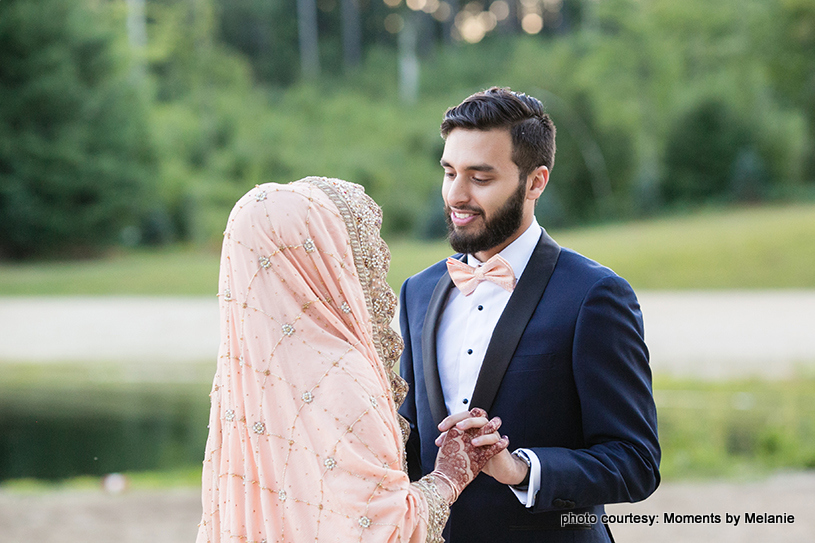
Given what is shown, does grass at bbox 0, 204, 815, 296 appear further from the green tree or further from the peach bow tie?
the peach bow tie

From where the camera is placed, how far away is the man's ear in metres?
2.33

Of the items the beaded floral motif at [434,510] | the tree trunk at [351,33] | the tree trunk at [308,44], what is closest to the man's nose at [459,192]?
the beaded floral motif at [434,510]

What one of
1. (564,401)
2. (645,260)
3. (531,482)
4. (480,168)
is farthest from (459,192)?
(645,260)

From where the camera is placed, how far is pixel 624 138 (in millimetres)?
29203

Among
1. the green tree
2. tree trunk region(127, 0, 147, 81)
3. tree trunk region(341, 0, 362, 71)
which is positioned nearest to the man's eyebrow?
the green tree

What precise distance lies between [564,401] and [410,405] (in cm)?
54

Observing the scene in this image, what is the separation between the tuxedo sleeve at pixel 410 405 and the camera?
2434mm

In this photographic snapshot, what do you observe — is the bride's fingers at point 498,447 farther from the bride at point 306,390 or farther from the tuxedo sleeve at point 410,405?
the tuxedo sleeve at point 410,405

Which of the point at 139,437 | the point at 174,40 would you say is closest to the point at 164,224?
the point at 174,40

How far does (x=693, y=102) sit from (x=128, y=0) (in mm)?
20674

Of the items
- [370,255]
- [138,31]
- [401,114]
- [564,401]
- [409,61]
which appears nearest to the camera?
[370,255]

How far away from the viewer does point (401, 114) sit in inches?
1204

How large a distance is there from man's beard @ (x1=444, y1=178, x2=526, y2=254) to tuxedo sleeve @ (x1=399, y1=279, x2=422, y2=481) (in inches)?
16.2

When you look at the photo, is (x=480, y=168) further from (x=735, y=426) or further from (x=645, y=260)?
(x=645, y=260)
